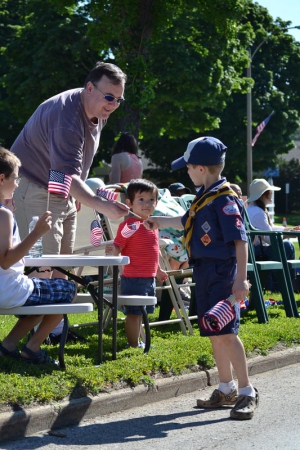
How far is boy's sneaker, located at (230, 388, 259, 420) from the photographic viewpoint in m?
5.54

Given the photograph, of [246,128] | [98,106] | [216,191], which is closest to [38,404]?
[216,191]

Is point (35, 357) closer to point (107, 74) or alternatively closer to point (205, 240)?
point (205, 240)

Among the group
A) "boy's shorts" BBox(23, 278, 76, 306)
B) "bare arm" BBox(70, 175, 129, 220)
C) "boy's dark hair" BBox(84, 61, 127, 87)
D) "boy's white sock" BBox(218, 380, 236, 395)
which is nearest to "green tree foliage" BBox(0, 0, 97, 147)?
"boy's dark hair" BBox(84, 61, 127, 87)

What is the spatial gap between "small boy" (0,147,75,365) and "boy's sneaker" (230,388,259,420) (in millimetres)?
1389

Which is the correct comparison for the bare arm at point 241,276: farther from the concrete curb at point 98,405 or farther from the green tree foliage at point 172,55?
the green tree foliage at point 172,55

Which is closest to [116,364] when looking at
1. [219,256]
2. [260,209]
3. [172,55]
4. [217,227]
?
[219,256]

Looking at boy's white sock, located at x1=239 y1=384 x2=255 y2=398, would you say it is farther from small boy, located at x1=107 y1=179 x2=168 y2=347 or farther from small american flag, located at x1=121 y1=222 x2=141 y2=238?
small american flag, located at x1=121 y1=222 x2=141 y2=238

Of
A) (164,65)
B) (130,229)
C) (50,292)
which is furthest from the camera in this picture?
(164,65)

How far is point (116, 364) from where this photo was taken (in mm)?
6324

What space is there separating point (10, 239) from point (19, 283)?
0.37m

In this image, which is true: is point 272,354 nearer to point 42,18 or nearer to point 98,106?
point 98,106

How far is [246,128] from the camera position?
152 feet

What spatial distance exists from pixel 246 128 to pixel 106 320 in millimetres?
38730

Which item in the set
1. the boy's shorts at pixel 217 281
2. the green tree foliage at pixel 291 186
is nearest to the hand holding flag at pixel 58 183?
the boy's shorts at pixel 217 281
